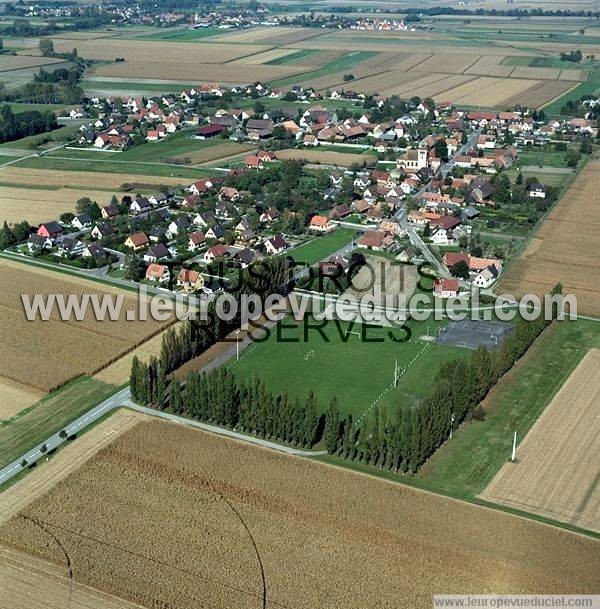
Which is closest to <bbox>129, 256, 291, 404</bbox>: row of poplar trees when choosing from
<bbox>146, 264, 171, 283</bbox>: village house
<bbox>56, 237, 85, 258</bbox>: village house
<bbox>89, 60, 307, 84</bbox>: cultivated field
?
<bbox>146, 264, 171, 283</bbox>: village house

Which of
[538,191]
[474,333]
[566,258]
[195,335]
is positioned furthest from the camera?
[538,191]

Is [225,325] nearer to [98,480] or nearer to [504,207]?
[98,480]

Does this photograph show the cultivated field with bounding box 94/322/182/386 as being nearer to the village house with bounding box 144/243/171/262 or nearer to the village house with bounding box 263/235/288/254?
the village house with bounding box 144/243/171/262

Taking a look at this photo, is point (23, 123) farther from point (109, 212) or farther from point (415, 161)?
point (415, 161)

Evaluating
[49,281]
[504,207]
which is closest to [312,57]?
[504,207]

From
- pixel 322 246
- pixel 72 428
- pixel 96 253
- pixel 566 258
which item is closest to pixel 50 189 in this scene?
pixel 96 253

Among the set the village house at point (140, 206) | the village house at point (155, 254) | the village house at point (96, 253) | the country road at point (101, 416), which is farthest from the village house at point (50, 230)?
the country road at point (101, 416)
